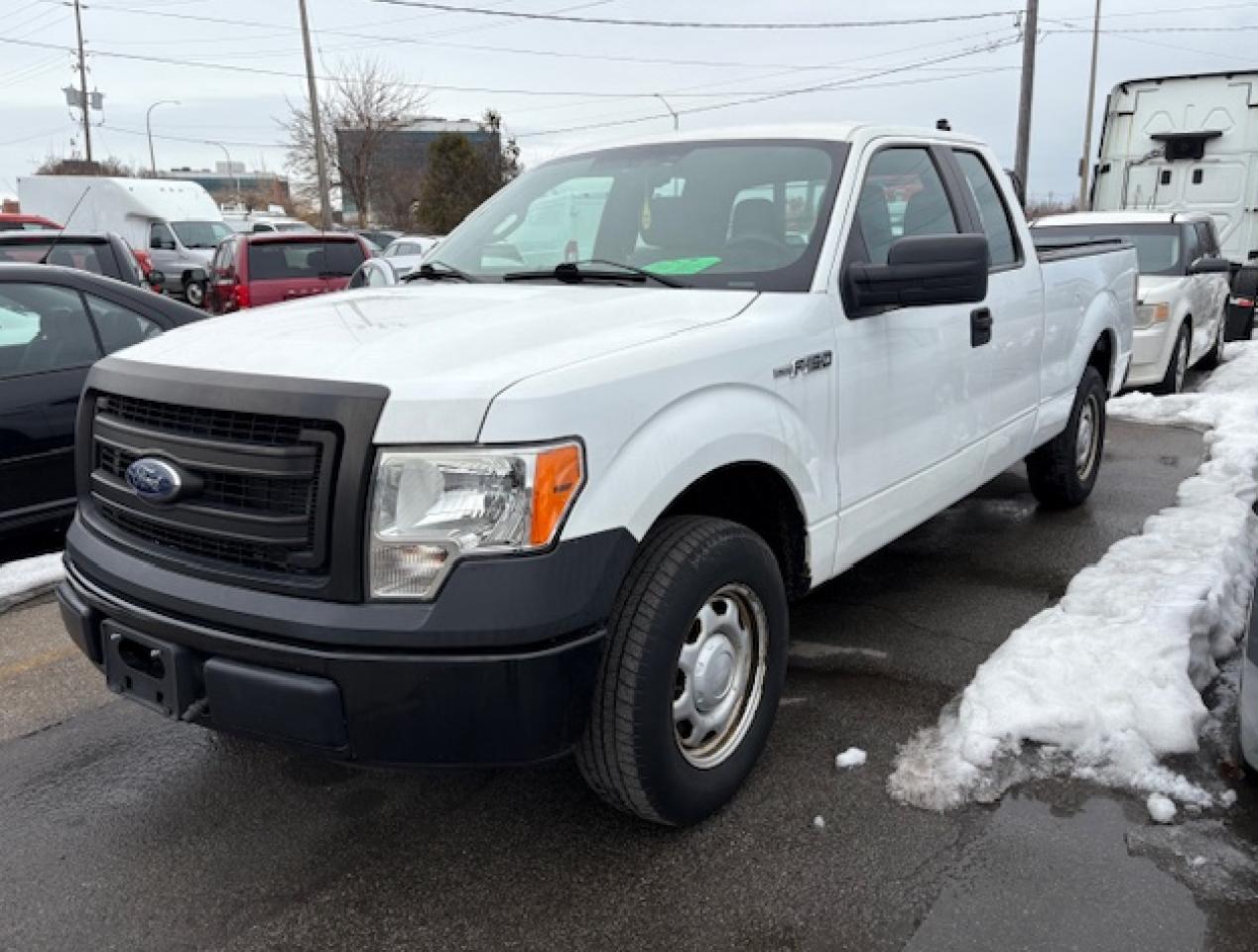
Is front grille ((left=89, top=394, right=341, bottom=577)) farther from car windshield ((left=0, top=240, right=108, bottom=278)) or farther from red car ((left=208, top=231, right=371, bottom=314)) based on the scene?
red car ((left=208, top=231, right=371, bottom=314))

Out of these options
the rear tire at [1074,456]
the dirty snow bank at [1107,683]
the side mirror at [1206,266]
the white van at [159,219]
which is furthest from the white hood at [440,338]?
the white van at [159,219]

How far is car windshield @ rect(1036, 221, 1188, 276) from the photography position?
9.85 m

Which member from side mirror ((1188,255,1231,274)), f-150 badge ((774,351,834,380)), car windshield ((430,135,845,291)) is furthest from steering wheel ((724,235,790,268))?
side mirror ((1188,255,1231,274))

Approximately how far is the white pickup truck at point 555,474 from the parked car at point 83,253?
4095 mm

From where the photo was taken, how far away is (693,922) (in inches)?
→ 96.8

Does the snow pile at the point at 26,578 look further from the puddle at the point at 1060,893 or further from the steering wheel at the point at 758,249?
the puddle at the point at 1060,893

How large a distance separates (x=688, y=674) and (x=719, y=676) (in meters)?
0.14

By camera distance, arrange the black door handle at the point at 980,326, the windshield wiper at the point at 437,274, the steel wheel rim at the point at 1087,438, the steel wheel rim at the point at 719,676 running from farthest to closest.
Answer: the steel wheel rim at the point at 1087,438, the black door handle at the point at 980,326, the windshield wiper at the point at 437,274, the steel wheel rim at the point at 719,676

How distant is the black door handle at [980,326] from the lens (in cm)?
402

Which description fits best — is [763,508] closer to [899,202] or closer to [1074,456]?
[899,202]

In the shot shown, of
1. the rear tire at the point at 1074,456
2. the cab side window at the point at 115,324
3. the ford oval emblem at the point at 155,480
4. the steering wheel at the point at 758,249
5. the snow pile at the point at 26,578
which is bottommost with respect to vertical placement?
the snow pile at the point at 26,578

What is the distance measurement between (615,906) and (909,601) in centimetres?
241

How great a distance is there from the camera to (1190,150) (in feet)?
45.2

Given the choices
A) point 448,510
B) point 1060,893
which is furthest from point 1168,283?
point 448,510
